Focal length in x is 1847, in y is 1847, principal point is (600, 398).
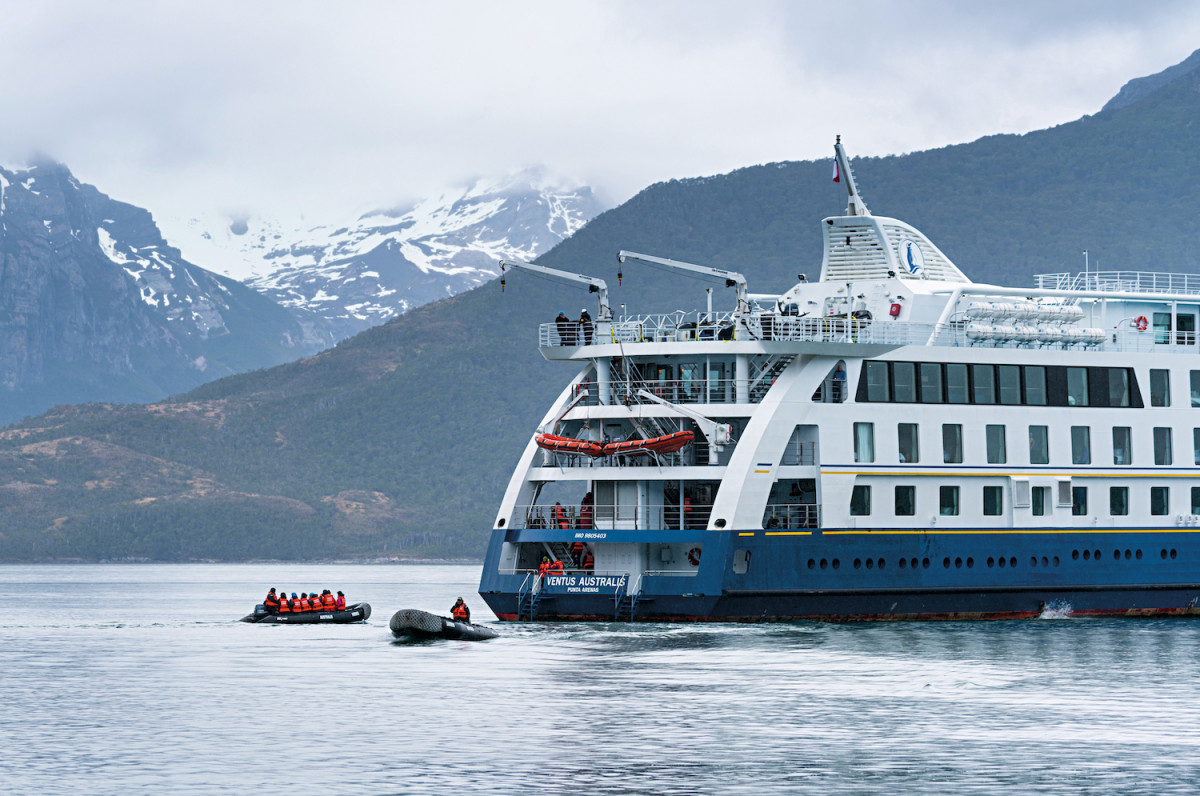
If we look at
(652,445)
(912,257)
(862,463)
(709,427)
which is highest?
(912,257)

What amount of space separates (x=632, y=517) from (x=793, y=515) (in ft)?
15.4

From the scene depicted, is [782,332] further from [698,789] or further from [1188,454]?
[698,789]

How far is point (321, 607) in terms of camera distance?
218 ft

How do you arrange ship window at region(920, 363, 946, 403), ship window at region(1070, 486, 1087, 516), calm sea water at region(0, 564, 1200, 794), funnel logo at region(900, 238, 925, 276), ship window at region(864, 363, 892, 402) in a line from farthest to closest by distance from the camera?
funnel logo at region(900, 238, 925, 276) < ship window at region(1070, 486, 1087, 516) < ship window at region(920, 363, 946, 403) < ship window at region(864, 363, 892, 402) < calm sea water at region(0, 564, 1200, 794)

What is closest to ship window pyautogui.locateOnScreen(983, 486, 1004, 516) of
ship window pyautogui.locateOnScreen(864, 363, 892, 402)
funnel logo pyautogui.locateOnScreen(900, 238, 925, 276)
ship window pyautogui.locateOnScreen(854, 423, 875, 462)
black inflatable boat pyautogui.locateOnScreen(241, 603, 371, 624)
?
ship window pyautogui.locateOnScreen(854, 423, 875, 462)

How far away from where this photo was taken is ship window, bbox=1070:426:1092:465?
58.3 m

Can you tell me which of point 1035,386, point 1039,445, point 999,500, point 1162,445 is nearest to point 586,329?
point 999,500

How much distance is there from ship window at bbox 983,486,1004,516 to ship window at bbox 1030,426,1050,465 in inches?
67.5

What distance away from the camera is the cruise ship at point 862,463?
173ft

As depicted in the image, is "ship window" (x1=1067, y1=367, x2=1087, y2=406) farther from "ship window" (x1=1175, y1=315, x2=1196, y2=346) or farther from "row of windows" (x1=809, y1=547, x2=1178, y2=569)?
"ship window" (x1=1175, y1=315, x2=1196, y2=346)

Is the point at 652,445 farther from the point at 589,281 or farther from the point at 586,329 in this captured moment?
the point at 589,281

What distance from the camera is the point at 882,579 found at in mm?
53969

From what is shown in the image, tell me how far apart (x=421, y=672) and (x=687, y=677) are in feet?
25.1

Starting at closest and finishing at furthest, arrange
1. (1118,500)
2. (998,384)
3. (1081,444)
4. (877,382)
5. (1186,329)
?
1. (877,382)
2. (998,384)
3. (1081,444)
4. (1118,500)
5. (1186,329)
